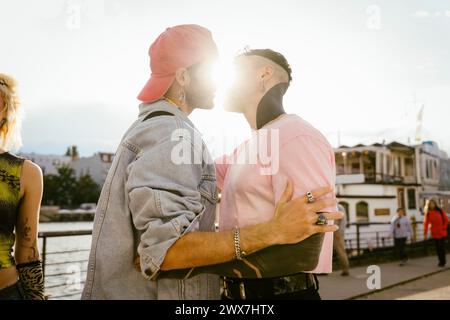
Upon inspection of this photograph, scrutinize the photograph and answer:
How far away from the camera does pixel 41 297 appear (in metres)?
2.51

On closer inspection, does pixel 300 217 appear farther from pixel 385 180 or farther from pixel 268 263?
pixel 385 180

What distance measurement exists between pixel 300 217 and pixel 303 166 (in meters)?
0.23

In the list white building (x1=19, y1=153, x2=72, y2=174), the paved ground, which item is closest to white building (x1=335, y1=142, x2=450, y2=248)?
the paved ground

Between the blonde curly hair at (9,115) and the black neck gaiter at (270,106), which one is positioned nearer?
the black neck gaiter at (270,106)

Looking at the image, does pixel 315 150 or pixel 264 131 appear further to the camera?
pixel 264 131

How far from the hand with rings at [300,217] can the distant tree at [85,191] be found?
270 ft

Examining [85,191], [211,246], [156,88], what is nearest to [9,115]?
[156,88]

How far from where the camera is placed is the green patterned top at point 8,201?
240cm

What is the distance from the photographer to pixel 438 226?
12.9m

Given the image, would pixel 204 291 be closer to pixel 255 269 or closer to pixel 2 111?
pixel 255 269

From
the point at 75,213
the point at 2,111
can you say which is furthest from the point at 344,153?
the point at 75,213

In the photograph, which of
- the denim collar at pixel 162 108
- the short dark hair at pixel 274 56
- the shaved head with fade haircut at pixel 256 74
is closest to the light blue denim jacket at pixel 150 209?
the denim collar at pixel 162 108

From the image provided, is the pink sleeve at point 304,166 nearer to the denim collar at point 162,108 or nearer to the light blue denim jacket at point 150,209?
the light blue denim jacket at point 150,209
